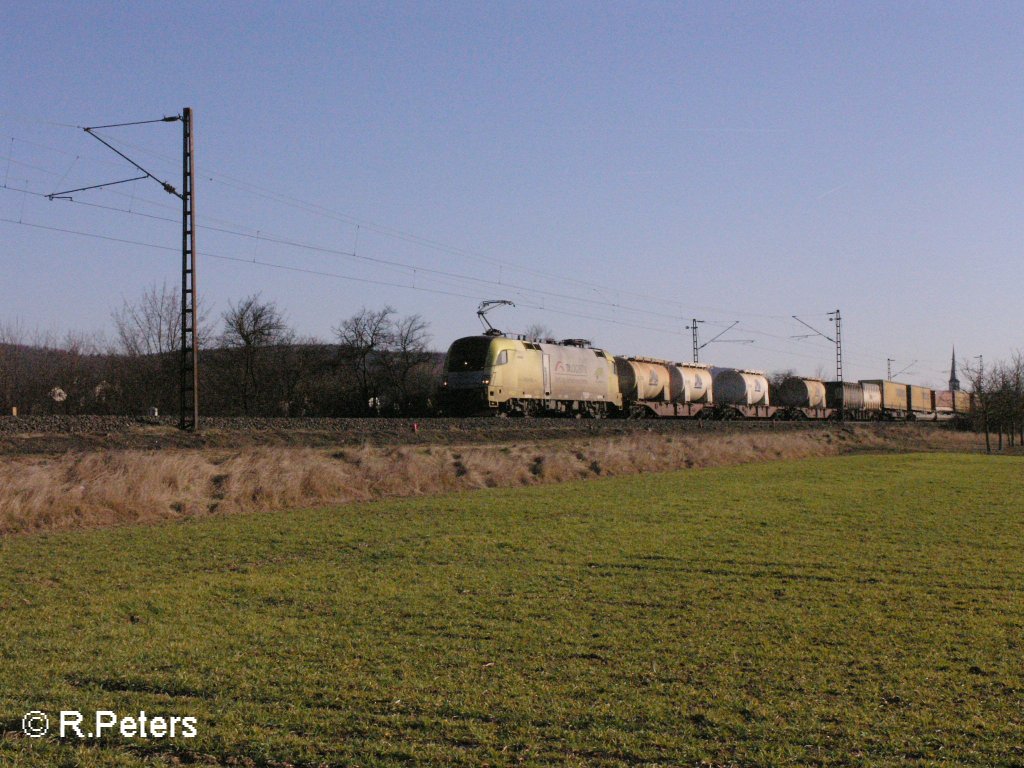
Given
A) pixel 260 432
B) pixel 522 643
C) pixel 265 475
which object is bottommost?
pixel 522 643

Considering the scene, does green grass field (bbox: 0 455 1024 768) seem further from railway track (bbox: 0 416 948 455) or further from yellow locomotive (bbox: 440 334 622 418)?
yellow locomotive (bbox: 440 334 622 418)

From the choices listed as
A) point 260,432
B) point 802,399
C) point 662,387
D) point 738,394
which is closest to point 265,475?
point 260,432

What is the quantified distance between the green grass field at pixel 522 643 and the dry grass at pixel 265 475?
1300mm

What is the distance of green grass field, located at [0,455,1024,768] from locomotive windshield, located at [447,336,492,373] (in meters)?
21.9

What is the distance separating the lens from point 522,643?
671 centimetres

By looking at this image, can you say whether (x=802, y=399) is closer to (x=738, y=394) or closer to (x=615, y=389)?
(x=738, y=394)

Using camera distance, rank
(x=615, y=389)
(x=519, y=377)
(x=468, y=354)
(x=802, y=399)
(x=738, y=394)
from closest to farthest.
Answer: (x=468, y=354), (x=519, y=377), (x=615, y=389), (x=738, y=394), (x=802, y=399)

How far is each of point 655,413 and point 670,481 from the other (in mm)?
25752

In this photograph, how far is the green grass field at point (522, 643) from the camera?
15.6 feet

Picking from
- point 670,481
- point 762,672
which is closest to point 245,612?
point 762,672

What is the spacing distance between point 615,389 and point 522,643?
37.6m

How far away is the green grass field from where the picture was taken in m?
4.77

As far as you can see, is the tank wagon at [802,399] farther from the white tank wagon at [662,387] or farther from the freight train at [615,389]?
the white tank wagon at [662,387]

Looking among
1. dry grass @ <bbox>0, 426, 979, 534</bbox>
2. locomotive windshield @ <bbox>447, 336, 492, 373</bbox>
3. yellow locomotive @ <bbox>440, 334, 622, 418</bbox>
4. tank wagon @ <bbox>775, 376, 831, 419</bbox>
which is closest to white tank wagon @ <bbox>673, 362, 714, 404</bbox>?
tank wagon @ <bbox>775, 376, 831, 419</bbox>
